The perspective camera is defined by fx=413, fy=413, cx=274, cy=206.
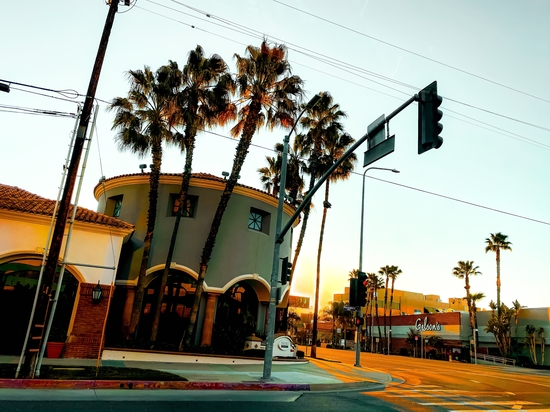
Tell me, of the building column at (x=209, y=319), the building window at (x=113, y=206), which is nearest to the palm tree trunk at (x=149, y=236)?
the building column at (x=209, y=319)

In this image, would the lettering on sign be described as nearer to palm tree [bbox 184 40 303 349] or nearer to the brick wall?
palm tree [bbox 184 40 303 349]

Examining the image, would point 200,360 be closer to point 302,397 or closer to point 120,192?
point 302,397

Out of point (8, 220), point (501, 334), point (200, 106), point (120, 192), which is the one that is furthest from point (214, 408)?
point (501, 334)

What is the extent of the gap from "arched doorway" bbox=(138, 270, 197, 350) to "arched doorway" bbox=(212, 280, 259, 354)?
1764 millimetres

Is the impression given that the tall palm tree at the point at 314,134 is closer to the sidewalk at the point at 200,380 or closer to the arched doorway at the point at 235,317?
the arched doorway at the point at 235,317

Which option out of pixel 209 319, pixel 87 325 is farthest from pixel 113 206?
pixel 87 325

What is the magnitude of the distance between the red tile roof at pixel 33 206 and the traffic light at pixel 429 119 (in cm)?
1362

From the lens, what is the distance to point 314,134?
2923 centimetres

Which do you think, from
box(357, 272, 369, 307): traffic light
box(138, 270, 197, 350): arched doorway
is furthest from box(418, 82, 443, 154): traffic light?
box(138, 270, 197, 350): arched doorway

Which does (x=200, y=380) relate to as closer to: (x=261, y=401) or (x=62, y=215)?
(x=261, y=401)

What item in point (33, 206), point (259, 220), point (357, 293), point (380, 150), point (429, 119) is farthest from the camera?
point (259, 220)

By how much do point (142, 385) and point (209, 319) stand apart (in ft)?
31.3

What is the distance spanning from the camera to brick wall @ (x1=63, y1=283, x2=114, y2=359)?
1588cm

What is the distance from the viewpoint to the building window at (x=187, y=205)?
22016mm
